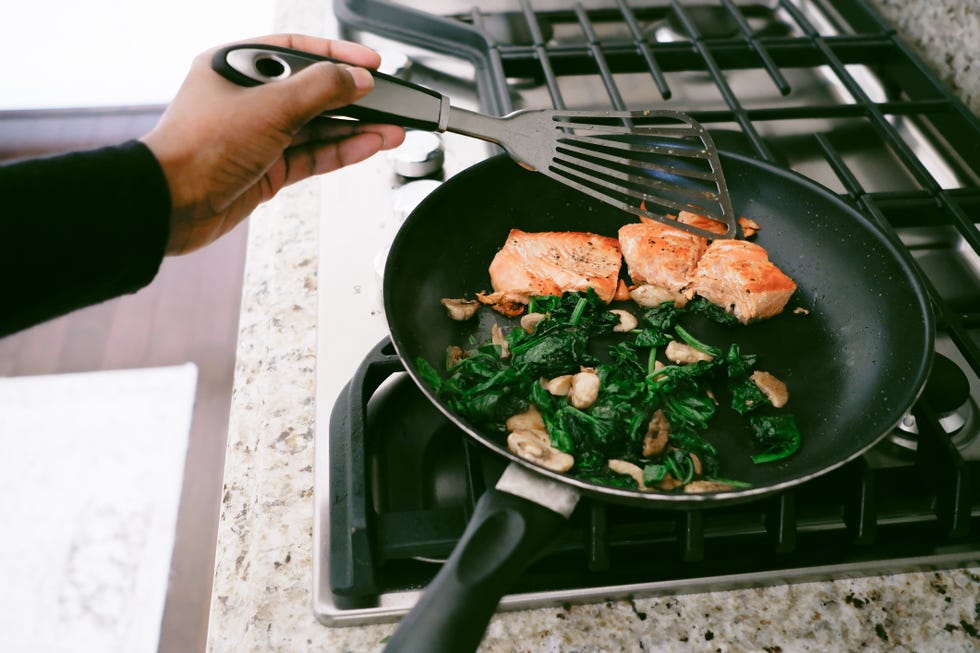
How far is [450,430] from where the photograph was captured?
103 cm

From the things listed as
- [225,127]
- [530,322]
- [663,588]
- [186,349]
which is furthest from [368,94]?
[186,349]

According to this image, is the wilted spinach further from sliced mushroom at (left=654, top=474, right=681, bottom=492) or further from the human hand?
the human hand

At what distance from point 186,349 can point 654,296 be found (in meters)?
2.16

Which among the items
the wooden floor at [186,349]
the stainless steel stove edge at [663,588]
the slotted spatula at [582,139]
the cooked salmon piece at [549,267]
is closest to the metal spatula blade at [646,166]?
the slotted spatula at [582,139]

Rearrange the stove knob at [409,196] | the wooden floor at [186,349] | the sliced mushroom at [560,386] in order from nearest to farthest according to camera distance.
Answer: the sliced mushroom at [560,386] < the stove knob at [409,196] < the wooden floor at [186,349]

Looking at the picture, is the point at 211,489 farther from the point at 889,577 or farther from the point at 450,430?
the point at 889,577

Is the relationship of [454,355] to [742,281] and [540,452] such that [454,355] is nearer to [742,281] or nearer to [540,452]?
[540,452]

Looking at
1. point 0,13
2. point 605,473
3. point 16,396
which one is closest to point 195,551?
point 16,396

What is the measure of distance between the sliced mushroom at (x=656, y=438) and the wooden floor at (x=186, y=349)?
5.62 ft

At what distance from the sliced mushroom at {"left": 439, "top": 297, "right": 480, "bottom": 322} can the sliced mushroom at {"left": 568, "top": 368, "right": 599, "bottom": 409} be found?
0.22m

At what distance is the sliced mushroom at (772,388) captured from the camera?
1.08 m

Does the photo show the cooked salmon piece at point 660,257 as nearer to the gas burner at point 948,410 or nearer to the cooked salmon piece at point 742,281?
the cooked salmon piece at point 742,281

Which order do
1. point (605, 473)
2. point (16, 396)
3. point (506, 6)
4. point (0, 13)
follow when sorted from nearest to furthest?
1. point (605, 473)
2. point (506, 6)
3. point (16, 396)
4. point (0, 13)

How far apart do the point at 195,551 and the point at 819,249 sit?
80.3 inches
